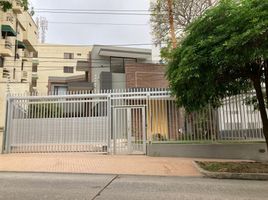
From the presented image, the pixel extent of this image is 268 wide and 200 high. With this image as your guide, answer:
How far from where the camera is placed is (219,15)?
35.8ft

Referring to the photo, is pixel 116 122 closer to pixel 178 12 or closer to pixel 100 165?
pixel 100 165

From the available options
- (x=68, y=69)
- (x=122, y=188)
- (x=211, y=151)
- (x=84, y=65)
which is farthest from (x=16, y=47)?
(x=122, y=188)

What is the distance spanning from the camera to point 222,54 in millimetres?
10195

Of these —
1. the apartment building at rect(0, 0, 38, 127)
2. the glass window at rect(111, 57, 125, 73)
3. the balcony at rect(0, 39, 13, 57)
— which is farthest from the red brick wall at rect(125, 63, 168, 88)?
the balcony at rect(0, 39, 13, 57)

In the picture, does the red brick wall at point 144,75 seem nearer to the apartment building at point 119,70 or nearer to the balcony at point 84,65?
the apartment building at point 119,70

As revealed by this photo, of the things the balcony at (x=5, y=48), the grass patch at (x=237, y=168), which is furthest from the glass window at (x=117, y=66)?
the grass patch at (x=237, y=168)

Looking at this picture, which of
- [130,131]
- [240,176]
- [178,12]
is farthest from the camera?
[178,12]

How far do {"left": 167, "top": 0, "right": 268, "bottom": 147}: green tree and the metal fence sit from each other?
8.79 feet

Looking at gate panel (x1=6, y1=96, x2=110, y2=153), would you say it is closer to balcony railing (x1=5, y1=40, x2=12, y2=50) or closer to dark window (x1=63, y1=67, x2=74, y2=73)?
balcony railing (x1=5, y1=40, x2=12, y2=50)

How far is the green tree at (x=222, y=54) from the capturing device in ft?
32.2

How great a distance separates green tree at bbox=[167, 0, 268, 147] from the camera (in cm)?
982

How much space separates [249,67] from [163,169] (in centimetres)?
479

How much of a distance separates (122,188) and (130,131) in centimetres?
764

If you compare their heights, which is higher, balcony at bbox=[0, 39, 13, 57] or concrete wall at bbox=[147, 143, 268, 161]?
balcony at bbox=[0, 39, 13, 57]
